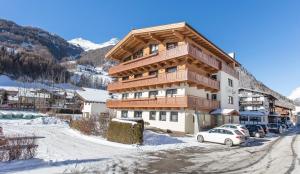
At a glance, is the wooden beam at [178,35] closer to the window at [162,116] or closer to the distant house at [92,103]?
the window at [162,116]

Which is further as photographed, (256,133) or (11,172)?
(256,133)

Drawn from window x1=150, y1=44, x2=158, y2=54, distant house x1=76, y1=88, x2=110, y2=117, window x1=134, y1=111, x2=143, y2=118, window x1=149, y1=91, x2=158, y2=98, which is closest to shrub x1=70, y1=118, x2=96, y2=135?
window x1=149, y1=91, x2=158, y2=98

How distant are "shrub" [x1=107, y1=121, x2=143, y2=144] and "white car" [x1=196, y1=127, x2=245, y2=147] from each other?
311 inches

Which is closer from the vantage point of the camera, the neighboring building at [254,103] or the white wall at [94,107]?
the white wall at [94,107]

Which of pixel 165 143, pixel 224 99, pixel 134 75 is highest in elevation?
pixel 134 75

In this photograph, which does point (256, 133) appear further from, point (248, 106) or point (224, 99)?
point (248, 106)

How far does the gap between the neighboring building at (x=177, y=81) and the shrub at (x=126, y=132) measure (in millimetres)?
10267

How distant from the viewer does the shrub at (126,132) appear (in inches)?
788

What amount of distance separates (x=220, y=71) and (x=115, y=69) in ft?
63.4

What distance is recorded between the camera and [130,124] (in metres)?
20.3

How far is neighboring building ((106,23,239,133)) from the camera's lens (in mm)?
30906

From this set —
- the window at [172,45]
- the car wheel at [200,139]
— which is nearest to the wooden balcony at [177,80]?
the window at [172,45]

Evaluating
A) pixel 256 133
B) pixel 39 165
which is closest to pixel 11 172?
pixel 39 165

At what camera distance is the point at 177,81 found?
30.2 meters
